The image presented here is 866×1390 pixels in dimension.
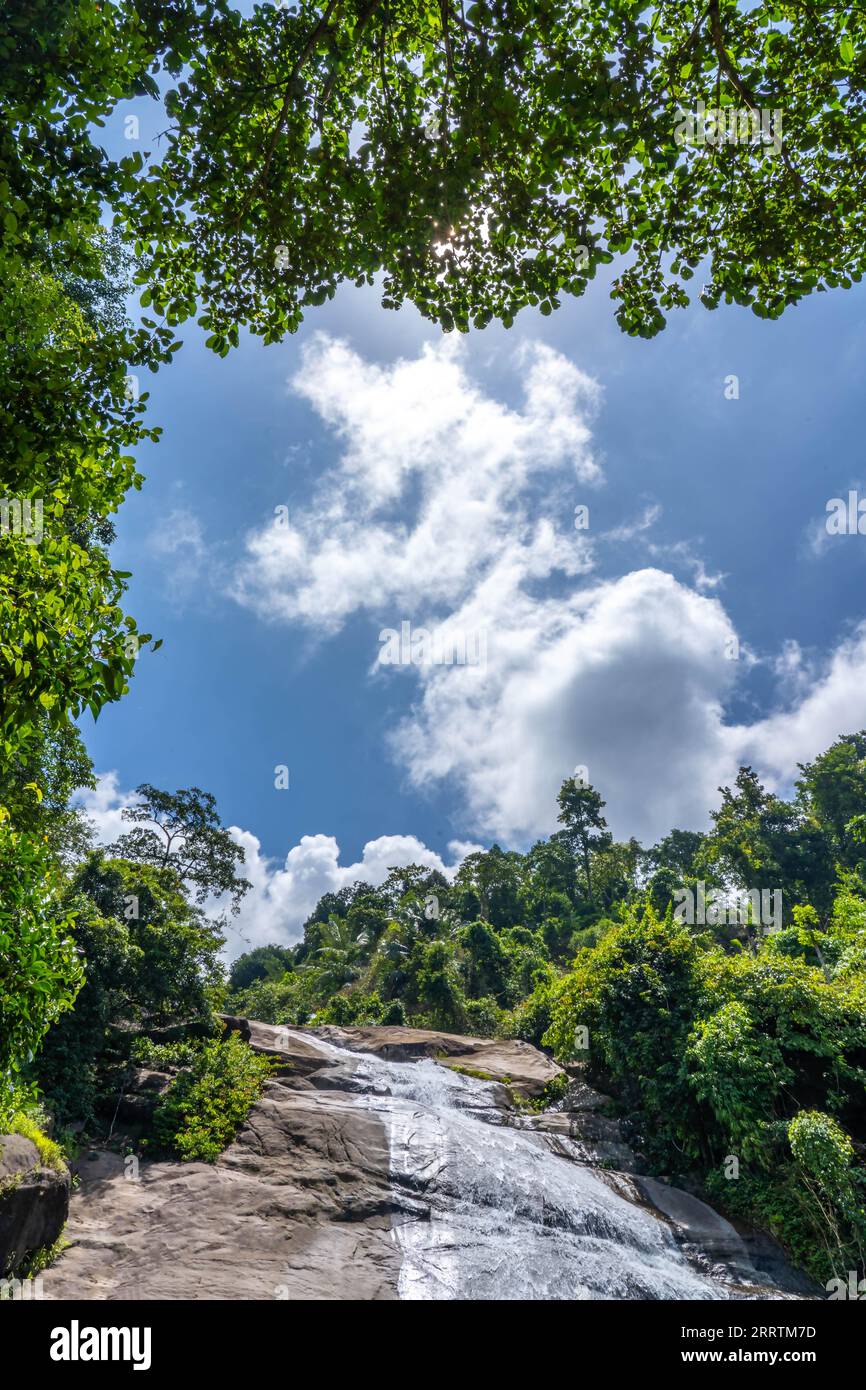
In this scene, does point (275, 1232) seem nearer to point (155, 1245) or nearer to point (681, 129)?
point (155, 1245)

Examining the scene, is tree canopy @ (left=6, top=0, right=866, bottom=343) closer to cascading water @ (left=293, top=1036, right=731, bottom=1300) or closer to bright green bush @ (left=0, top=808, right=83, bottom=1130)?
bright green bush @ (left=0, top=808, right=83, bottom=1130)

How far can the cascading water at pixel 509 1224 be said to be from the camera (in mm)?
9125

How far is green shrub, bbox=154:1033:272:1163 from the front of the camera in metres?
13.0

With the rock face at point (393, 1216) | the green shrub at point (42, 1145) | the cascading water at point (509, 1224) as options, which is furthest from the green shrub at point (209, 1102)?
the green shrub at point (42, 1145)

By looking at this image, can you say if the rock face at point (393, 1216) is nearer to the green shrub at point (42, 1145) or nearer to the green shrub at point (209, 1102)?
the green shrub at point (209, 1102)

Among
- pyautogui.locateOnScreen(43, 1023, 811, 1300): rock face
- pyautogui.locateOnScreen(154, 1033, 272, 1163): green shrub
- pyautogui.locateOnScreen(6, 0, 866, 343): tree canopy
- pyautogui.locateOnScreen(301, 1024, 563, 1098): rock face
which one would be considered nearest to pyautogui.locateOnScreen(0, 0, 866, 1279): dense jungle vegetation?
pyautogui.locateOnScreen(6, 0, 866, 343): tree canopy

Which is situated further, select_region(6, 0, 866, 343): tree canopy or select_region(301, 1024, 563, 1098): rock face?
select_region(301, 1024, 563, 1098): rock face

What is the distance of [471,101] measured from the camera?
14.0ft

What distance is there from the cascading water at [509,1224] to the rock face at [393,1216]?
4cm

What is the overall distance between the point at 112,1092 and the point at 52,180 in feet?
54.3

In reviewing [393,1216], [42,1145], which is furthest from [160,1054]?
[393,1216]

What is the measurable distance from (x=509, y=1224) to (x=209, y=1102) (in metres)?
6.83

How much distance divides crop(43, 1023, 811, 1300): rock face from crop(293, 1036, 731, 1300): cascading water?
4 centimetres
